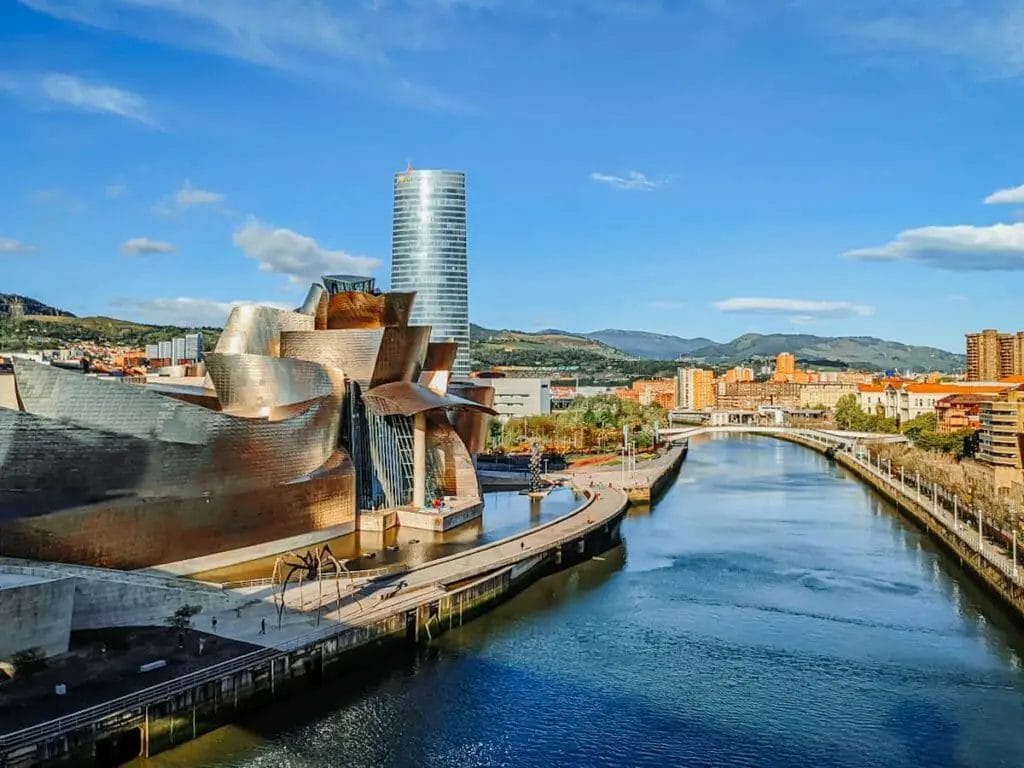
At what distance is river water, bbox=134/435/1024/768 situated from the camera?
19.9m

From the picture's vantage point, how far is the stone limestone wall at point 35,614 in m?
20.8

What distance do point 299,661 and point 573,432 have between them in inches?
2629

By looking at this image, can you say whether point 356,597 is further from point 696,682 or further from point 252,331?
point 252,331

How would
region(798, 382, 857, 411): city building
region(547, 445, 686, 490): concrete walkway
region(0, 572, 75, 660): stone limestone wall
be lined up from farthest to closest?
region(798, 382, 857, 411): city building, region(547, 445, 686, 490): concrete walkway, region(0, 572, 75, 660): stone limestone wall

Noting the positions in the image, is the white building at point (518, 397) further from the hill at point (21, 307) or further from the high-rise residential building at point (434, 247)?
the hill at point (21, 307)

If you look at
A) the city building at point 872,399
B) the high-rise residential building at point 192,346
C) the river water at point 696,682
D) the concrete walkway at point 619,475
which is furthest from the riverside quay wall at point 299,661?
the city building at point 872,399

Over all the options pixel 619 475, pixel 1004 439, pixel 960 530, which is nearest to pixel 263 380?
pixel 960 530

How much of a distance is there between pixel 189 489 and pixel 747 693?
759 inches

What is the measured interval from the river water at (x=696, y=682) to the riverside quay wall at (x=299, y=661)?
63 centimetres

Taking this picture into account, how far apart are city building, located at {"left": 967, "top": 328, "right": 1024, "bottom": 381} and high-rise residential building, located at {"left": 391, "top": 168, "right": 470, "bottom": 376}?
319 feet

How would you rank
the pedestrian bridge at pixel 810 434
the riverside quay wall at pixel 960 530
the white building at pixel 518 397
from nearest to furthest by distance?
1. the riverside quay wall at pixel 960 530
2. the pedestrian bridge at pixel 810 434
3. the white building at pixel 518 397

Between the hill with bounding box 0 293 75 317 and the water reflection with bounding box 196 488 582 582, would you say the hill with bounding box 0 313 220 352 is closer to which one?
the hill with bounding box 0 293 75 317

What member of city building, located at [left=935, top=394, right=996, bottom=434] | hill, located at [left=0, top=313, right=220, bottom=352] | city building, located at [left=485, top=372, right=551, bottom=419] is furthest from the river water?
hill, located at [left=0, top=313, right=220, bottom=352]

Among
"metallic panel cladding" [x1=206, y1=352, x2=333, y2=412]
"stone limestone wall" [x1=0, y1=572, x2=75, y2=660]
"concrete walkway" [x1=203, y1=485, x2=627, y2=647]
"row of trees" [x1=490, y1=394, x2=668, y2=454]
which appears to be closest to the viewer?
"stone limestone wall" [x1=0, y1=572, x2=75, y2=660]
